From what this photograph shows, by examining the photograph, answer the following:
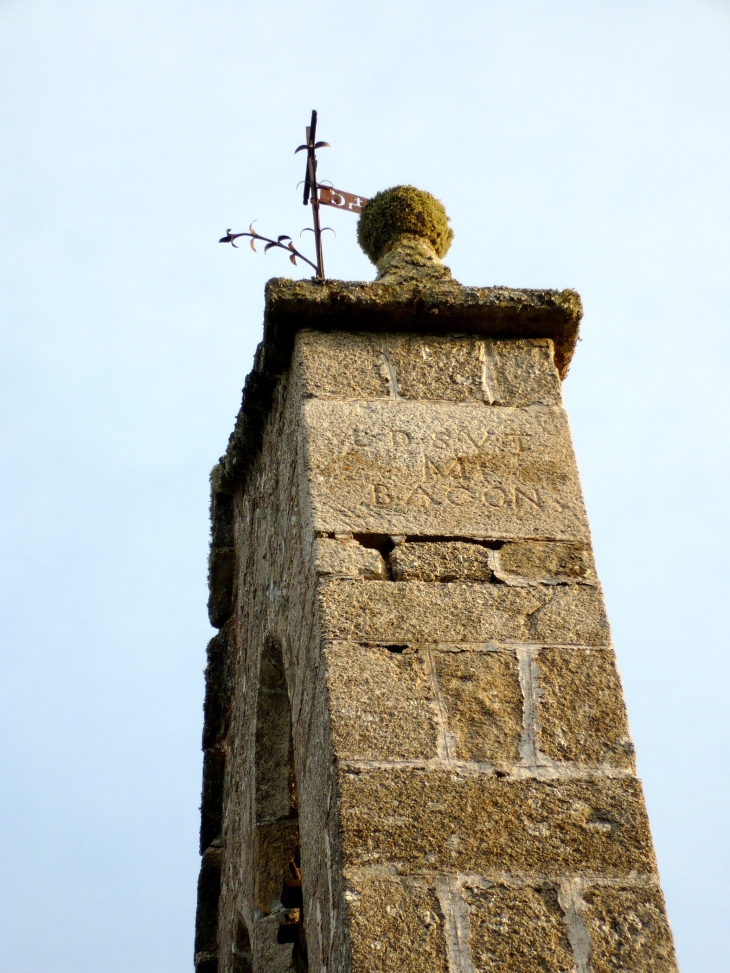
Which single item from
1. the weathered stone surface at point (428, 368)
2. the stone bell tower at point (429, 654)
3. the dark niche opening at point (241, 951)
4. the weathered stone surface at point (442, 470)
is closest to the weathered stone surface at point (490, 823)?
the stone bell tower at point (429, 654)

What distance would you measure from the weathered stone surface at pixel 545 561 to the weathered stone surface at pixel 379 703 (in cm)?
33

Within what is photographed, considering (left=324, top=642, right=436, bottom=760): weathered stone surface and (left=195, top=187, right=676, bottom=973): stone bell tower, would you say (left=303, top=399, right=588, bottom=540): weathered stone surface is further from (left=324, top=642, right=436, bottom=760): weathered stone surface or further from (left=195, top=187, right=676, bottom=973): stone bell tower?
(left=324, top=642, right=436, bottom=760): weathered stone surface

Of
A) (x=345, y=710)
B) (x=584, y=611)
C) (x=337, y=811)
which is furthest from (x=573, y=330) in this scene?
(x=337, y=811)

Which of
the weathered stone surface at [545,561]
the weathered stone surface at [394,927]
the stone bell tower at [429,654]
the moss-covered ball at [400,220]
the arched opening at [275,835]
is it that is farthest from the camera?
the moss-covered ball at [400,220]

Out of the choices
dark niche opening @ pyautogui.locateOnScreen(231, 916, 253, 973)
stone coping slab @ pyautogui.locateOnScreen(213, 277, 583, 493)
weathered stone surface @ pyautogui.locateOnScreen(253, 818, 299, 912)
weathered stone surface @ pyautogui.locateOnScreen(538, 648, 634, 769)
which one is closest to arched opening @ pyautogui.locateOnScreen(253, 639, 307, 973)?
weathered stone surface @ pyautogui.locateOnScreen(253, 818, 299, 912)

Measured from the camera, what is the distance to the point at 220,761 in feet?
14.6

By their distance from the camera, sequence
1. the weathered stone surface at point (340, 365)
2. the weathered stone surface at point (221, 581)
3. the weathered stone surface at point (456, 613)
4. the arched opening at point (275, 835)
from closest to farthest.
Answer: the weathered stone surface at point (456, 613) < the weathered stone surface at point (340, 365) < the arched opening at point (275, 835) < the weathered stone surface at point (221, 581)

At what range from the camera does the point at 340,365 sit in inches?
119

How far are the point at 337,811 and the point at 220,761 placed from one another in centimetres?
230

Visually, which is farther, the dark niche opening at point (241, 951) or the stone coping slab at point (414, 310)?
the dark niche opening at point (241, 951)

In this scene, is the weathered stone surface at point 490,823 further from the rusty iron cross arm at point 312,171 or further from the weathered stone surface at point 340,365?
the rusty iron cross arm at point 312,171

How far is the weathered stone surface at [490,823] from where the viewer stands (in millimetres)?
2218

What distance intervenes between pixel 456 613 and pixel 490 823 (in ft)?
1.54

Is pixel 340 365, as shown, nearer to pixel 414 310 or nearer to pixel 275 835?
pixel 414 310
